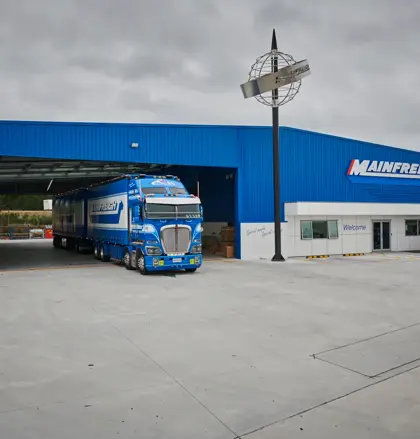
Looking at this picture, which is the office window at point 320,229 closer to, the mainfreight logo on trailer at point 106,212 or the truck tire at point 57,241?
the mainfreight logo on trailer at point 106,212

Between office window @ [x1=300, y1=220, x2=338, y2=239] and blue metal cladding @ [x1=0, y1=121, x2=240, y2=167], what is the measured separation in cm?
528

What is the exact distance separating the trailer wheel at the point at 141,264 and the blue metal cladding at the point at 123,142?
4.81 metres

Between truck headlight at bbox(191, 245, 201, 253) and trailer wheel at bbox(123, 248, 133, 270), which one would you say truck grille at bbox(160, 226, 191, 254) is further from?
trailer wheel at bbox(123, 248, 133, 270)

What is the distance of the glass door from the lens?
27547mm

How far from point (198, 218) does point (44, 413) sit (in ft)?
41.1

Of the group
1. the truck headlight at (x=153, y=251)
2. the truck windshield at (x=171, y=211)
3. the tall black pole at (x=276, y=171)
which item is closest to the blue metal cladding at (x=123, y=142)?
the tall black pole at (x=276, y=171)

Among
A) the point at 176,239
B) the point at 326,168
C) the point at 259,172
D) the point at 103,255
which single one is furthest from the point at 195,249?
the point at 326,168

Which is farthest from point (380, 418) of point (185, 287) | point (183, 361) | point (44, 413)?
point (185, 287)

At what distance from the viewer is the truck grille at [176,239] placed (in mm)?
16438

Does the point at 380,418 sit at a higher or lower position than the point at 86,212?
lower

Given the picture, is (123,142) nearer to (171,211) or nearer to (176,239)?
(171,211)

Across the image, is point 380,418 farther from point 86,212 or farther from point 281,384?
point 86,212

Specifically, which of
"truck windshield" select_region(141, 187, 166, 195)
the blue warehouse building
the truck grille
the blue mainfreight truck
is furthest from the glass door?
"truck windshield" select_region(141, 187, 166, 195)

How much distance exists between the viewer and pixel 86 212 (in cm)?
2428
